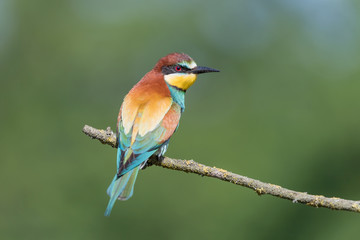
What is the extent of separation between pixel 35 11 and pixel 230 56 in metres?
8.00

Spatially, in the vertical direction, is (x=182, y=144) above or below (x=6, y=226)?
above

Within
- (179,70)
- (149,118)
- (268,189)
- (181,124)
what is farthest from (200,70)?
(181,124)

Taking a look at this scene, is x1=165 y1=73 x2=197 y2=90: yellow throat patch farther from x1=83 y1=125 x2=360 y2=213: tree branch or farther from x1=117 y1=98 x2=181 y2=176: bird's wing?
x1=83 y1=125 x2=360 y2=213: tree branch

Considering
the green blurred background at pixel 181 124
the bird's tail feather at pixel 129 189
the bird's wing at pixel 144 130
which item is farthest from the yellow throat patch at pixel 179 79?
the green blurred background at pixel 181 124

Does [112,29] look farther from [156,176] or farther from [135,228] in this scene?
[135,228]

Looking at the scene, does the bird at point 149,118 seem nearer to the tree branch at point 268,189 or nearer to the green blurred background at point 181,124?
the tree branch at point 268,189

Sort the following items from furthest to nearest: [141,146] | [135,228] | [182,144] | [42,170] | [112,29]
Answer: [112,29], [42,170], [182,144], [135,228], [141,146]

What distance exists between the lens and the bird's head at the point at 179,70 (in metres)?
3.47

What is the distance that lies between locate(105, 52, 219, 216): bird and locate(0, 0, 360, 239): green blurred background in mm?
7999

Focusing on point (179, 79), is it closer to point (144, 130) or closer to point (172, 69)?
point (172, 69)

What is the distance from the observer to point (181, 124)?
1720 centimetres

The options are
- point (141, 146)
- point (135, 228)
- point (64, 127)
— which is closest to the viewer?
point (141, 146)

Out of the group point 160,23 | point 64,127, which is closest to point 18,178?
point 64,127

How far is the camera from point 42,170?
15.6m
